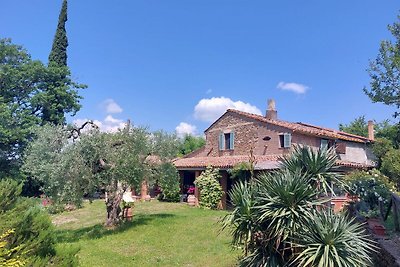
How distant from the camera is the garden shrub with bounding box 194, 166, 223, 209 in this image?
77.9ft

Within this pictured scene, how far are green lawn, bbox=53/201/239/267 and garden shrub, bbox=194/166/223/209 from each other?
242 centimetres

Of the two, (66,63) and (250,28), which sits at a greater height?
(66,63)

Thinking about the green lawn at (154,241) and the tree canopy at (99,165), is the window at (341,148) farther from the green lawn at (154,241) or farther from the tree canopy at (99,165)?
the tree canopy at (99,165)

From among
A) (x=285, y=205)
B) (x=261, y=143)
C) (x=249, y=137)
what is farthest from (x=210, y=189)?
(x=285, y=205)

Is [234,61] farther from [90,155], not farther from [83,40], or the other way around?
[90,155]

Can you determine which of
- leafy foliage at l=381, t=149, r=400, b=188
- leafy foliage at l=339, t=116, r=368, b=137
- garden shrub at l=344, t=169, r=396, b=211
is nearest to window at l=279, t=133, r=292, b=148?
leafy foliage at l=381, t=149, r=400, b=188

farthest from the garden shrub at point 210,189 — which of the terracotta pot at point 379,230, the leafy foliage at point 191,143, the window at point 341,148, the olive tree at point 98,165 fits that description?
the leafy foliage at point 191,143

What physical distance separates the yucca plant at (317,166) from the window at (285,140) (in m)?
16.4

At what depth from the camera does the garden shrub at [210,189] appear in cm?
2375

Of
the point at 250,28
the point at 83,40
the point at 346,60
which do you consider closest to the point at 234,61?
the point at 250,28

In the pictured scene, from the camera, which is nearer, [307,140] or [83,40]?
[83,40]

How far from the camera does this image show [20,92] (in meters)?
33.5

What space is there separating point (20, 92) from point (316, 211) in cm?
3450

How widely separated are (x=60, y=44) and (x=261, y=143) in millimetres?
25986
